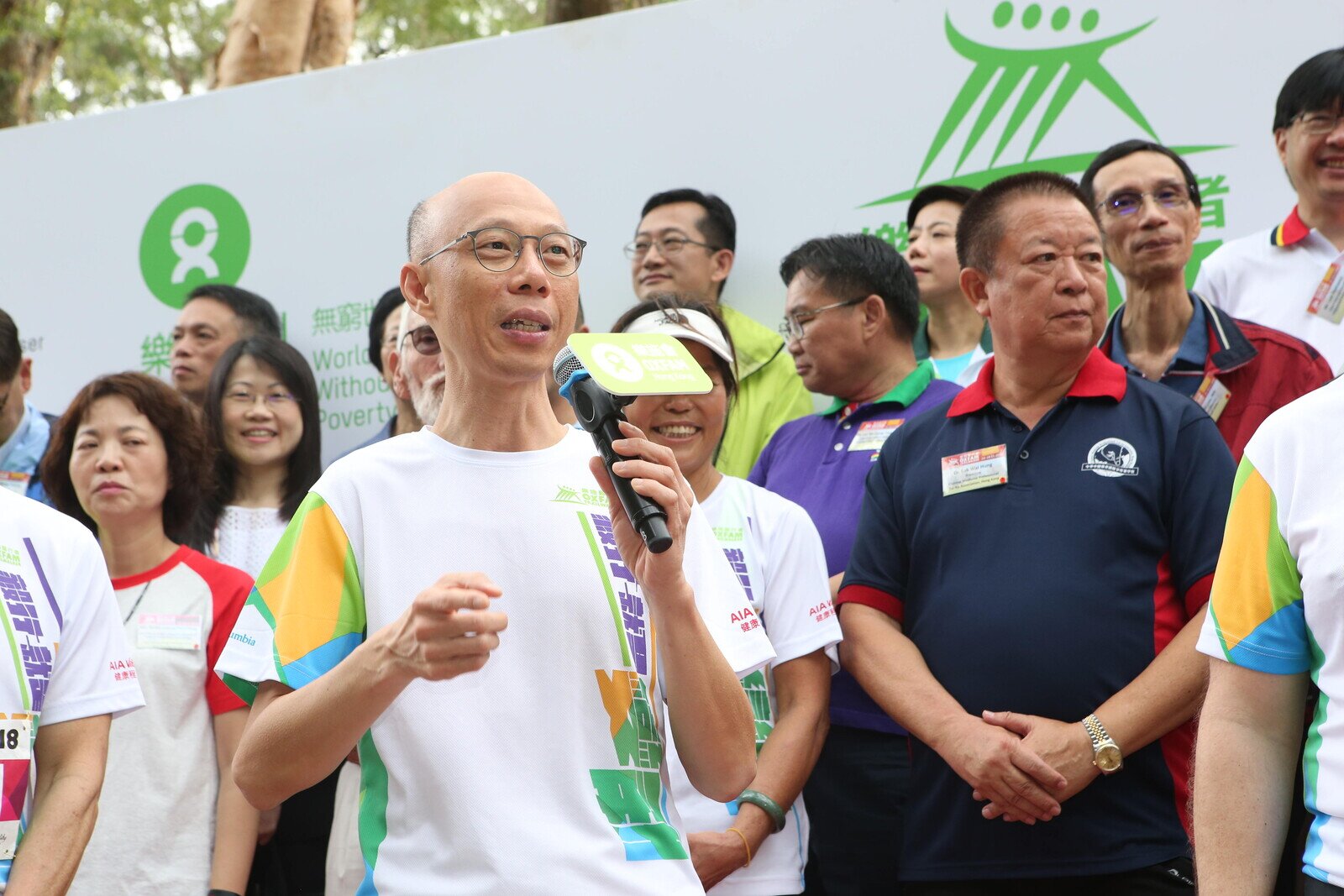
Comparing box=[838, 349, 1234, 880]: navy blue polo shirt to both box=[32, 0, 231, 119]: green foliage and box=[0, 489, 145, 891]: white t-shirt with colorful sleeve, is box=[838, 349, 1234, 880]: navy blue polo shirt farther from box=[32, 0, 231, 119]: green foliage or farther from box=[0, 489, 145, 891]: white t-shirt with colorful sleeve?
box=[32, 0, 231, 119]: green foliage

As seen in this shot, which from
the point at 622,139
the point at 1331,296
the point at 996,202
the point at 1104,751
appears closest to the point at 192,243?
the point at 622,139

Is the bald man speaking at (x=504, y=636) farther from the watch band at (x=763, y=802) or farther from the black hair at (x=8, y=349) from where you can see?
the black hair at (x=8, y=349)

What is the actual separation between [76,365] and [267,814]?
3250 mm

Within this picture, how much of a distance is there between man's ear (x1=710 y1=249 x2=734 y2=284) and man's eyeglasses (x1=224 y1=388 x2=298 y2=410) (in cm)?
152

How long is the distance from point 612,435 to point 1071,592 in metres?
1.39

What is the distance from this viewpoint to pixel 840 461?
12.5ft

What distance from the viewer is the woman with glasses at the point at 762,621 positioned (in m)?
2.97

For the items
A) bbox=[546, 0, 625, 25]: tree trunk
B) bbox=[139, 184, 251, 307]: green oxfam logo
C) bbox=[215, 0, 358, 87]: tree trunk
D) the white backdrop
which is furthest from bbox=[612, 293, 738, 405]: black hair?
bbox=[215, 0, 358, 87]: tree trunk

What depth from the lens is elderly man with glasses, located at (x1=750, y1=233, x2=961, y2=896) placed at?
337cm

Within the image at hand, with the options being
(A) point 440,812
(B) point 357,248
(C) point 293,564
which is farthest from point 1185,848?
(B) point 357,248

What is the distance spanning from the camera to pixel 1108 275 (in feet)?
14.5

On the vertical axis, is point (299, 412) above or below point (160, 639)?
above

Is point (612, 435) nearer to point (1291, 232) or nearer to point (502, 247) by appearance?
point (502, 247)

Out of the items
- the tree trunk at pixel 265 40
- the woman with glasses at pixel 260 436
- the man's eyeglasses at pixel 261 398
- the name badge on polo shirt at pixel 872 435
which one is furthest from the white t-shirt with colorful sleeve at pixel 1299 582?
the tree trunk at pixel 265 40
